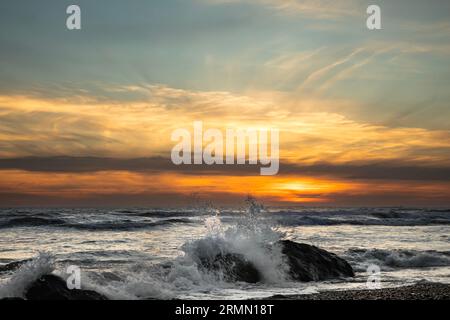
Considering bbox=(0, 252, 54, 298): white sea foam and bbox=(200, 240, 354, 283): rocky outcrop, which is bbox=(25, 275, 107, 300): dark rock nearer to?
bbox=(0, 252, 54, 298): white sea foam

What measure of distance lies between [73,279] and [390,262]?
12160 mm

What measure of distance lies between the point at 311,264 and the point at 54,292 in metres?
7.47

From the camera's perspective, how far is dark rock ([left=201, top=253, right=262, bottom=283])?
1360cm

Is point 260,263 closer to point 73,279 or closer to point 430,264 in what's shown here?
point 73,279

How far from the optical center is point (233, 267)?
45.6 feet
